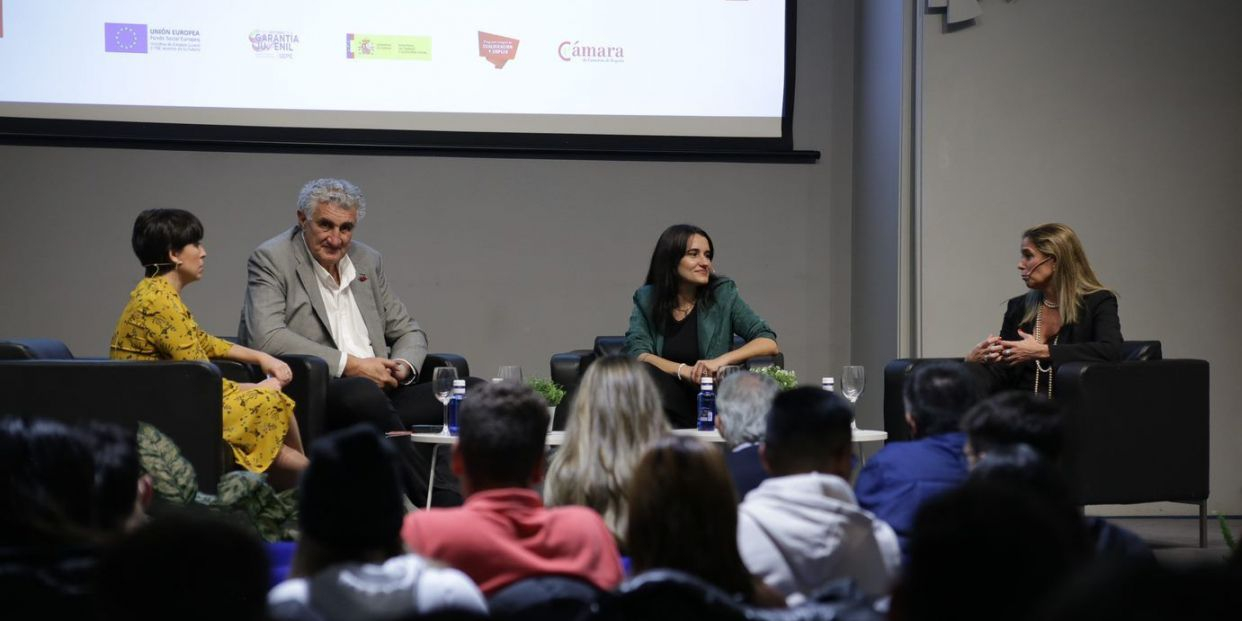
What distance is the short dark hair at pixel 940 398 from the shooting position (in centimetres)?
251

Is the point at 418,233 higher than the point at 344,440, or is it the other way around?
the point at 418,233

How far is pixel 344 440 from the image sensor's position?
1.63 meters

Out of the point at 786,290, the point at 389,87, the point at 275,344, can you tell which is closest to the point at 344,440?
the point at 275,344

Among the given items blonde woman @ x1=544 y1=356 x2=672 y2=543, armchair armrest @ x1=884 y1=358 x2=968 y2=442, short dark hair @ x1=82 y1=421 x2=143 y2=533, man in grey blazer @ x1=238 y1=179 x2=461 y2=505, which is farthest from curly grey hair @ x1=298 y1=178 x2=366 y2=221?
short dark hair @ x1=82 y1=421 x2=143 y2=533

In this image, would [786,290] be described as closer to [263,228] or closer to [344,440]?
[263,228]

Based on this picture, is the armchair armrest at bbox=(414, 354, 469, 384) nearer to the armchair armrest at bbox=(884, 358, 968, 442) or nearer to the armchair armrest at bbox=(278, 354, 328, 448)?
the armchair armrest at bbox=(278, 354, 328, 448)

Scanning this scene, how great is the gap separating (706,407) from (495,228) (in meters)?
1.88

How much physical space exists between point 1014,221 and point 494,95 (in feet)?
7.41

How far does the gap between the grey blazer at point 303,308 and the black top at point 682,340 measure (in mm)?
912

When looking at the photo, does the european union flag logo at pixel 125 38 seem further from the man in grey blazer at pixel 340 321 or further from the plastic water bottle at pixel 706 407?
the plastic water bottle at pixel 706 407

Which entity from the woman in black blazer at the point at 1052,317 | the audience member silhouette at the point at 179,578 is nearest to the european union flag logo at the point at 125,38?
the woman in black blazer at the point at 1052,317

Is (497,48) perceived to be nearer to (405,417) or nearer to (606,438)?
(405,417)

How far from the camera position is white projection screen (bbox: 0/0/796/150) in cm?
516

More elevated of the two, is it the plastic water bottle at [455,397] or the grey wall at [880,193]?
the grey wall at [880,193]
